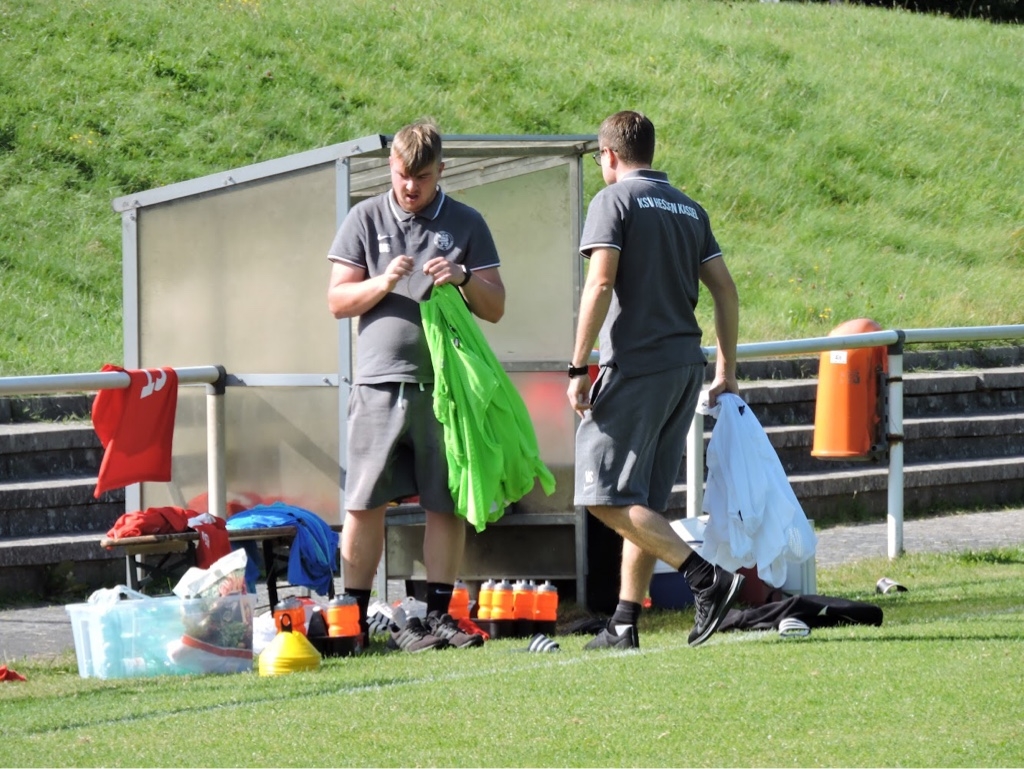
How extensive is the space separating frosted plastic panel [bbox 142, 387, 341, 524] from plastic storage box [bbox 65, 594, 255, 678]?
1.73m

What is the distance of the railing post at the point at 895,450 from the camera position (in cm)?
893

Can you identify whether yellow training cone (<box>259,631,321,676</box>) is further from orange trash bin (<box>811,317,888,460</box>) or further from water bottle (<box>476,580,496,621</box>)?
orange trash bin (<box>811,317,888,460</box>)

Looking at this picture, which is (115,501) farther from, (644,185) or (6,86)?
(6,86)

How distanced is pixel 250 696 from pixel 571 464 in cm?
291

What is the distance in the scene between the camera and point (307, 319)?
792 cm

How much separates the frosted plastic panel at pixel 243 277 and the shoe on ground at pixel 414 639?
1587 millimetres

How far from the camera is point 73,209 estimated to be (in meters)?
14.6

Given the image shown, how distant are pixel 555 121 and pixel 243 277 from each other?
36.4 ft

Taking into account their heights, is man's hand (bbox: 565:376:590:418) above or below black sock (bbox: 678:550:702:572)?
above

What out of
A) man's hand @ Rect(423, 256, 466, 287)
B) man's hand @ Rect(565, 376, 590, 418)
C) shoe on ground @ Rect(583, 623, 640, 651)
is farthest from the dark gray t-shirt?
shoe on ground @ Rect(583, 623, 640, 651)

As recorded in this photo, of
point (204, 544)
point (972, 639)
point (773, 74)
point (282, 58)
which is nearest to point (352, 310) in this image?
point (204, 544)

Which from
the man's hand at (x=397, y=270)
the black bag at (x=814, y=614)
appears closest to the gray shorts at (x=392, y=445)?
the man's hand at (x=397, y=270)

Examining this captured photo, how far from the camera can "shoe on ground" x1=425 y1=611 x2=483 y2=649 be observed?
656 cm

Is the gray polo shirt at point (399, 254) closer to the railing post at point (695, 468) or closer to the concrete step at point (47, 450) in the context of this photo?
the railing post at point (695, 468)
